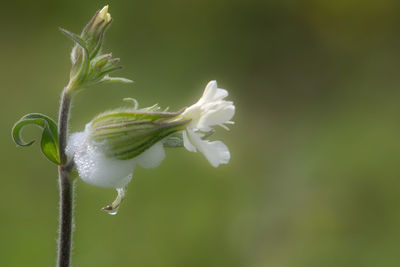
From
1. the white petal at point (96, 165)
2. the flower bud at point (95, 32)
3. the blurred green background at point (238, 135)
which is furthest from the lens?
the blurred green background at point (238, 135)

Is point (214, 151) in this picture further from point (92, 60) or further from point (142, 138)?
point (92, 60)

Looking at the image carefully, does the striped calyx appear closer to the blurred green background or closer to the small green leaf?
the small green leaf

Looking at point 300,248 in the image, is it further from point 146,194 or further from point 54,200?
point 54,200

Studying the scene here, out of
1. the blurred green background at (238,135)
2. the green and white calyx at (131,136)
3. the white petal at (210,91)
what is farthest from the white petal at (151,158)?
the blurred green background at (238,135)

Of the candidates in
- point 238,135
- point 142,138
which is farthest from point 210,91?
point 238,135

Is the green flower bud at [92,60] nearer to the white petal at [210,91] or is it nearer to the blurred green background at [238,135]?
the white petal at [210,91]

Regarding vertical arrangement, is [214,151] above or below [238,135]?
below

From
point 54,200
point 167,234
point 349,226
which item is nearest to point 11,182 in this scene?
point 54,200

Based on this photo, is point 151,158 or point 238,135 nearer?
point 151,158
